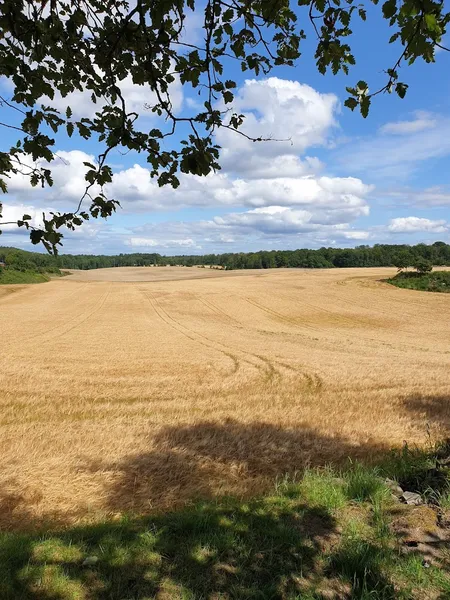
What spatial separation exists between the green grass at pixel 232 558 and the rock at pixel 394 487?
0.30 metres

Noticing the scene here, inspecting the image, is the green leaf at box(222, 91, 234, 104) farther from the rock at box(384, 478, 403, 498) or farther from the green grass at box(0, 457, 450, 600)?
the rock at box(384, 478, 403, 498)

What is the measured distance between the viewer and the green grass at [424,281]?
204ft

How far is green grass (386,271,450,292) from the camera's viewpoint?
62156mm

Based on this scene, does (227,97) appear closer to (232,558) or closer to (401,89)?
(401,89)

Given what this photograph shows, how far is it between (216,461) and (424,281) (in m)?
66.2

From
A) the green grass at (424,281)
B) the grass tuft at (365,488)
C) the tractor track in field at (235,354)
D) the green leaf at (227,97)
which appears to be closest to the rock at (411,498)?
the grass tuft at (365,488)

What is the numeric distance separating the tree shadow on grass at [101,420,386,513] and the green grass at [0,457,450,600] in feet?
3.90

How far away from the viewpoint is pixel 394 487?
4.74 metres

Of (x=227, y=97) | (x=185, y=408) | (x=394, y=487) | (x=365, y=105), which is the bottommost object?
(x=185, y=408)

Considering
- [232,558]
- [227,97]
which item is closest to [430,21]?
[227,97]

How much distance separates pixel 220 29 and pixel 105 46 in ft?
3.64

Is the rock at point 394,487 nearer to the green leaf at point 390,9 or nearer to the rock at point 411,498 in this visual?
the rock at point 411,498

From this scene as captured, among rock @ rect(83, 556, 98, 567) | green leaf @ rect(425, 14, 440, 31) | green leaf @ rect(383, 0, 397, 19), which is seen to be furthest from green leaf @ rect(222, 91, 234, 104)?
rock @ rect(83, 556, 98, 567)

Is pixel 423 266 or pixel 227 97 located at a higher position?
pixel 227 97
